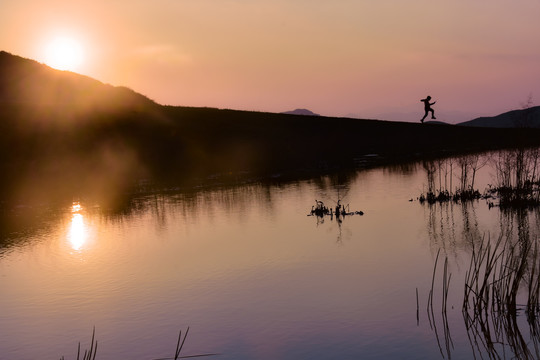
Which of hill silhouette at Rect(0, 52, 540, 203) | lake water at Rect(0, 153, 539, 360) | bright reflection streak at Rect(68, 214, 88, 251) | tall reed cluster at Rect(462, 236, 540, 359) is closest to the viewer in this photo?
tall reed cluster at Rect(462, 236, 540, 359)

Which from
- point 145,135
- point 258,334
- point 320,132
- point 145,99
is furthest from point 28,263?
point 320,132

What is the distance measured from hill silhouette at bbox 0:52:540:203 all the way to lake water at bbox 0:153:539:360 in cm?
1958

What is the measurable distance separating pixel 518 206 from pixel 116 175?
130 feet

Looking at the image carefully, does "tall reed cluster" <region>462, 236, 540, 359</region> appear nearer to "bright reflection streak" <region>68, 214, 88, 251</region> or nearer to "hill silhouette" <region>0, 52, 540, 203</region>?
"bright reflection streak" <region>68, 214, 88, 251</region>

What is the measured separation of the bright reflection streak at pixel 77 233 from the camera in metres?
28.2

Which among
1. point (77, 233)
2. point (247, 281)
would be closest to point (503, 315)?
point (247, 281)

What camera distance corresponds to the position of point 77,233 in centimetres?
3127

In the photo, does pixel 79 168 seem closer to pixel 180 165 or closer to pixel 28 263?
pixel 180 165

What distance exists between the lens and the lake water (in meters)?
13.8

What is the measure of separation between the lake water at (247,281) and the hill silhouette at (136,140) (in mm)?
19575

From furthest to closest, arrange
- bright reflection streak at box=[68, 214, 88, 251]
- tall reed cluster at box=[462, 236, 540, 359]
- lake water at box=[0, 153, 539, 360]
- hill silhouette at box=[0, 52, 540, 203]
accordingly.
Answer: hill silhouette at box=[0, 52, 540, 203]
bright reflection streak at box=[68, 214, 88, 251]
lake water at box=[0, 153, 539, 360]
tall reed cluster at box=[462, 236, 540, 359]

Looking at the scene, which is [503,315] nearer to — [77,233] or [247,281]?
[247,281]

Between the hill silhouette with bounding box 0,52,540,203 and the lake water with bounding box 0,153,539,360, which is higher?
the hill silhouette with bounding box 0,52,540,203

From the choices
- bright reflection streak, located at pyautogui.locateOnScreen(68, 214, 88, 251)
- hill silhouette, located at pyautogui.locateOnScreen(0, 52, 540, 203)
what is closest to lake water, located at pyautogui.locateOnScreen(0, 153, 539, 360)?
bright reflection streak, located at pyautogui.locateOnScreen(68, 214, 88, 251)
